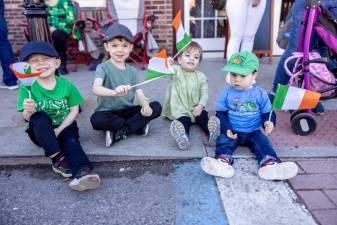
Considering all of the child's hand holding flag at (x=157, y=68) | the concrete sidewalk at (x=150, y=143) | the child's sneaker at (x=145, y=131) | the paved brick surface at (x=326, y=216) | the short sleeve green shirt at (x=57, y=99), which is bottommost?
the paved brick surface at (x=326, y=216)

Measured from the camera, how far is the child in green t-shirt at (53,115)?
96.0 inches

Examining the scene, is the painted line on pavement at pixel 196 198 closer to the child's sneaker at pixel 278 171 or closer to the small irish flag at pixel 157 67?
the child's sneaker at pixel 278 171

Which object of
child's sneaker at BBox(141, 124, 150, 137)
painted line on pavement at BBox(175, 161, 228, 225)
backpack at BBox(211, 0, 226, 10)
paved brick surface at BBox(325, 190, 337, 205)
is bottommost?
painted line on pavement at BBox(175, 161, 228, 225)

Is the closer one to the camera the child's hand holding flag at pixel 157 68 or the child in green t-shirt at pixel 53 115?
the child in green t-shirt at pixel 53 115

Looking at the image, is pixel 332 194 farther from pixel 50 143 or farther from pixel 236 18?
pixel 236 18

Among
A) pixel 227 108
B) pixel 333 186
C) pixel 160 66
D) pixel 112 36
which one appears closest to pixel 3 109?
pixel 112 36

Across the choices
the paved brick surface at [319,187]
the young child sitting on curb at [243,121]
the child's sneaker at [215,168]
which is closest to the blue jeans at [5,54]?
the young child sitting on curb at [243,121]

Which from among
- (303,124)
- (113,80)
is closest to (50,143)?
(113,80)

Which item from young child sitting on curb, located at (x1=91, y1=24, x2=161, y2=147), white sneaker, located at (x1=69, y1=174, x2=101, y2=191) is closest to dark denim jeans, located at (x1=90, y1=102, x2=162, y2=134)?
young child sitting on curb, located at (x1=91, y1=24, x2=161, y2=147)

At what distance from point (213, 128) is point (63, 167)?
4.01ft

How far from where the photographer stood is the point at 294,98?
8.55 ft

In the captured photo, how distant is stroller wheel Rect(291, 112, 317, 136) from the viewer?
3.06 metres

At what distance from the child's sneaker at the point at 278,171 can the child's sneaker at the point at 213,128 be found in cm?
50

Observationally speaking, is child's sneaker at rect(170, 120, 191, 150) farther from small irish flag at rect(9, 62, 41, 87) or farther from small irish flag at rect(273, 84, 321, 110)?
small irish flag at rect(9, 62, 41, 87)
